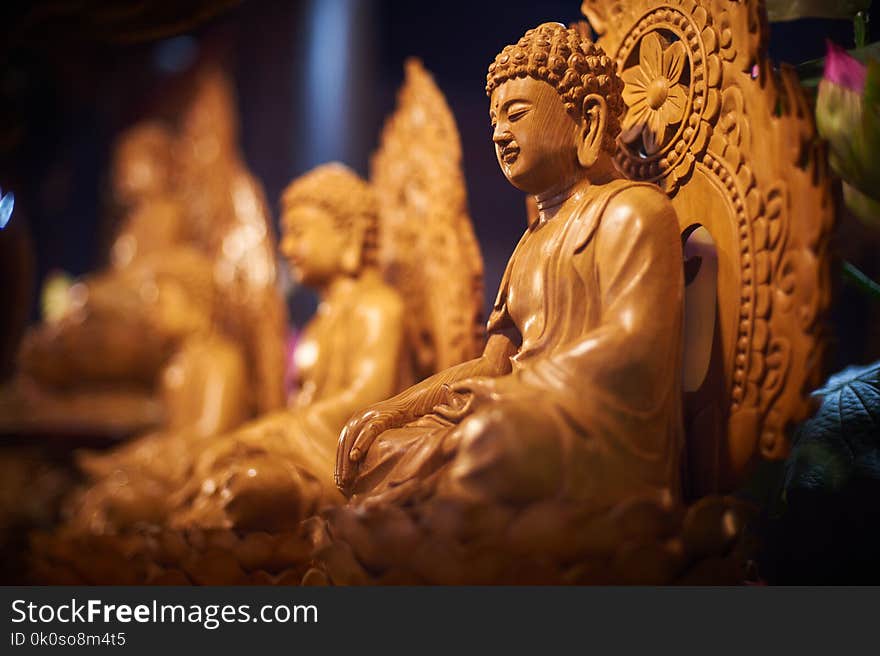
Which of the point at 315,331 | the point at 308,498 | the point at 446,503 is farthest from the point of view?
the point at 315,331

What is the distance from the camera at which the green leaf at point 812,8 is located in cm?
A: 174

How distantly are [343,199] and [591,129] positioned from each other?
109 cm

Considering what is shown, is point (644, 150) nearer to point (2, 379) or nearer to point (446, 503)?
point (446, 503)

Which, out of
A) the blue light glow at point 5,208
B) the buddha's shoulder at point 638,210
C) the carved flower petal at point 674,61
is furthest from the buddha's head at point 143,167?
the buddha's shoulder at point 638,210

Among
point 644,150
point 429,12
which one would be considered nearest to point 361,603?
point 644,150

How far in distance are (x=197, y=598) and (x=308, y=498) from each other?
2.27 ft

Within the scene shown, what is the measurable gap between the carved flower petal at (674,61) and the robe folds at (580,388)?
268 mm

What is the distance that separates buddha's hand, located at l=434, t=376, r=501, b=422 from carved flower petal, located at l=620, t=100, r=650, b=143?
2.03 feet

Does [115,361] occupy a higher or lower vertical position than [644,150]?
higher

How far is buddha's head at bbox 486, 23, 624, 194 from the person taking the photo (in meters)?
1.67

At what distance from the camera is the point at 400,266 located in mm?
2684

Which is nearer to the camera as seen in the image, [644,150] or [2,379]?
[644,150]

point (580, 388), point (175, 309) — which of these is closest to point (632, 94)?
point (580, 388)

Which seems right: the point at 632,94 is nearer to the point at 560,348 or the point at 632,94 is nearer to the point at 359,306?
the point at 560,348
